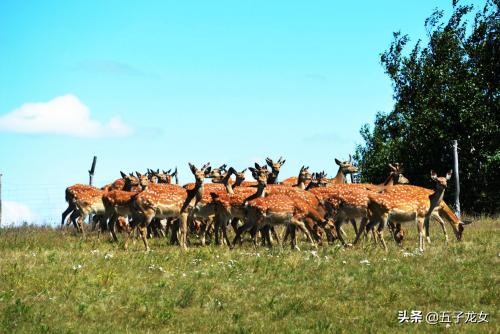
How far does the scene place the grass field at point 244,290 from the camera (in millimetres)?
11812

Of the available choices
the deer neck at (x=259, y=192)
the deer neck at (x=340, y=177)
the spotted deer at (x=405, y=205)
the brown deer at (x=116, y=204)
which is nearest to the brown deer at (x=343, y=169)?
the deer neck at (x=340, y=177)

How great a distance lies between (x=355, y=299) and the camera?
13.0m

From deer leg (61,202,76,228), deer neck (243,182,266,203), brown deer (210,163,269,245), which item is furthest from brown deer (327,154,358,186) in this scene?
deer leg (61,202,76,228)

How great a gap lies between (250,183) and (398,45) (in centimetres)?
1424

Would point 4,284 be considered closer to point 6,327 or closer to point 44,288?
point 44,288

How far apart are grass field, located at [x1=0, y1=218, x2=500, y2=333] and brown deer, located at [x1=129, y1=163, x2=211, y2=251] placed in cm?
281

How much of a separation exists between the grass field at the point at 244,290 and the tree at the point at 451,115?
Result: 1580 cm

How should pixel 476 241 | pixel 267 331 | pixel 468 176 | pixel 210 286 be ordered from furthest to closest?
pixel 468 176, pixel 476 241, pixel 210 286, pixel 267 331

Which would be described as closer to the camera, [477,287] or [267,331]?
[267,331]

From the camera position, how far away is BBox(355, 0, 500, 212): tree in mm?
32438

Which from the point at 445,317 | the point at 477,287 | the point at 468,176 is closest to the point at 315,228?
the point at 477,287

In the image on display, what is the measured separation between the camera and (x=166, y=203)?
20.3 m

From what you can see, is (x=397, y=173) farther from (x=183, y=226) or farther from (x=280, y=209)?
(x=183, y=226)

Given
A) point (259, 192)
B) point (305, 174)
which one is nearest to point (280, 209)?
point (259, 192)
